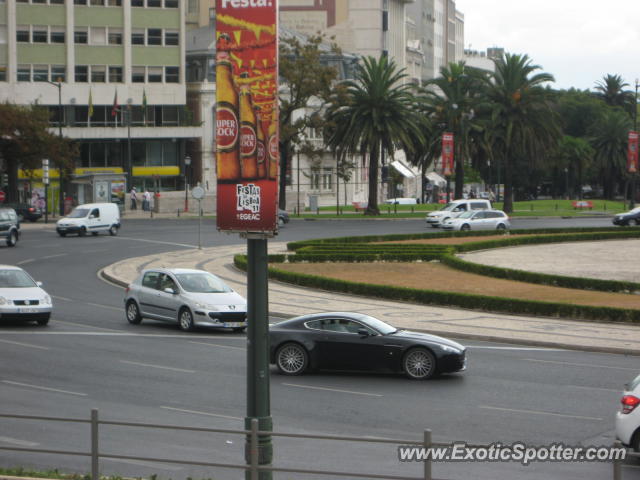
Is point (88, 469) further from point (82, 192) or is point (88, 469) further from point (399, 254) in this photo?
point (82, 192)

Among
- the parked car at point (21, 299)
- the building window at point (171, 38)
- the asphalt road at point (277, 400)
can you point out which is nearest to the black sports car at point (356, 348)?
the asphalt road at point (277, 400)

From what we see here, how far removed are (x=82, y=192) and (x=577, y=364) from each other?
225 ft

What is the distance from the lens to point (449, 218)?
68.2 metres

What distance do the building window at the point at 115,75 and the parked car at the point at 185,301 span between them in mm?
70693

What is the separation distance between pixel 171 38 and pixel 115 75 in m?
6.47

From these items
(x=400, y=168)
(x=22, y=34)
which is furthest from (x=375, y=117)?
(x=400, y=168)

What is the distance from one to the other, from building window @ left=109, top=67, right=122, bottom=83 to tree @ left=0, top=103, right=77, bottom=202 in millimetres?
16226

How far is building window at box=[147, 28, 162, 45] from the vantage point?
99.4 metres

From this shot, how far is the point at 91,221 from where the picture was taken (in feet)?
209

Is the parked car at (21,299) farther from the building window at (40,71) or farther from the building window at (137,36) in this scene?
the building window at (137,36)

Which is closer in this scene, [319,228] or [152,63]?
[319,228]

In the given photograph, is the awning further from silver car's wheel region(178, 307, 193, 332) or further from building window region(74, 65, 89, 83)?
silver car's wheel region(178, 307, 193, 332)

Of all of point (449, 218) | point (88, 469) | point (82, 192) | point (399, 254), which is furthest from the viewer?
point (82, 192)

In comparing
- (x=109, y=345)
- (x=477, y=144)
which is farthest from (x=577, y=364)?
(x=477, y=144)
